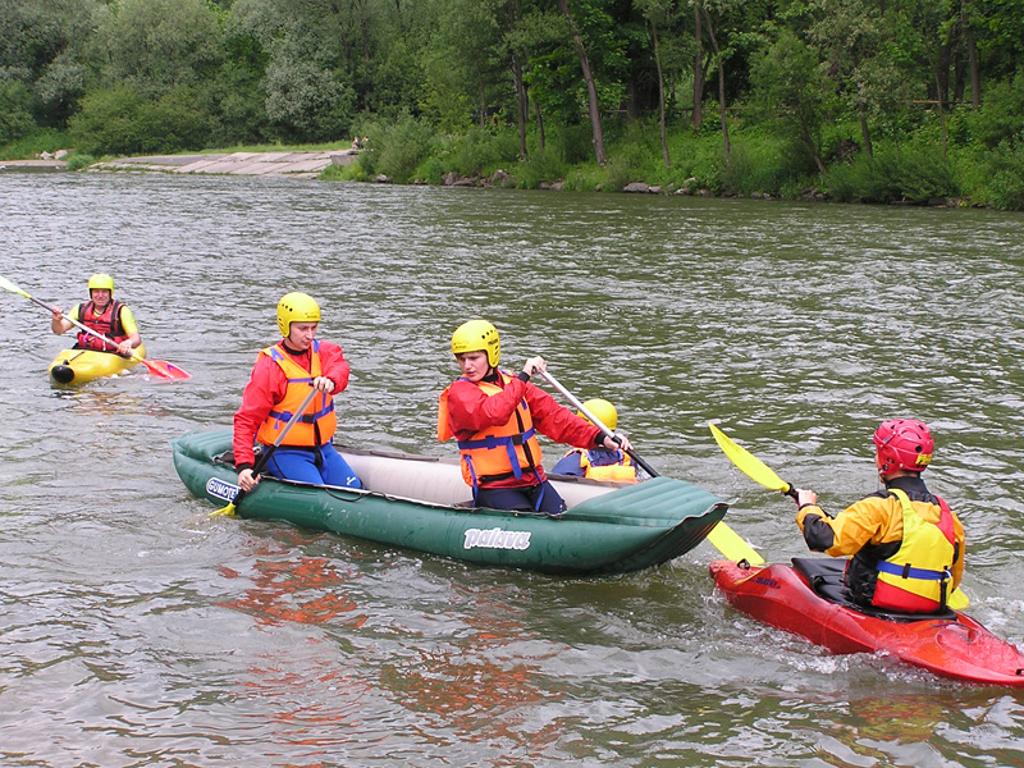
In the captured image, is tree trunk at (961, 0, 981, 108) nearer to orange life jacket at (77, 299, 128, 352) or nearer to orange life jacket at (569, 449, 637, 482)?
orange life jacket at (77, 299, 128, 352)

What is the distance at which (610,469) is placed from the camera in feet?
25.6

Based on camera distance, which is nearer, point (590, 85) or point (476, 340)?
point (476, 340)

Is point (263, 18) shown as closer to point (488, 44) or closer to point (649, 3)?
point (488, 44)

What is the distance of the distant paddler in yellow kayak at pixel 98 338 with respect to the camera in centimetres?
1193

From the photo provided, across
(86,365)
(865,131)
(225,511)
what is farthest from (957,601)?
(865,131)

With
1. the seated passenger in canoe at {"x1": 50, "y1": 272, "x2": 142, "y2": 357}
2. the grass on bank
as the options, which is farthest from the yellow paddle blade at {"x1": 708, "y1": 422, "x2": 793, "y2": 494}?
the grass on bank

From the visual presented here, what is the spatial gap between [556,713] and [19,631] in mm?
2856

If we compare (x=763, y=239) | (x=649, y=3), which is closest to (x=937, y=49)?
(x=649, y=3)

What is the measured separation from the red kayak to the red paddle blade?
730 centimetres

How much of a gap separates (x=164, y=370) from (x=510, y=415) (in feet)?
20.4

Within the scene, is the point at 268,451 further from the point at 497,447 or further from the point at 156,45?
the point at 156,45

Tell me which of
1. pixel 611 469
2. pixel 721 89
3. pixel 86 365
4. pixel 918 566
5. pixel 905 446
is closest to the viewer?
pixel 905 446

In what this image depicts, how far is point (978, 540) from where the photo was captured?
7484 mm

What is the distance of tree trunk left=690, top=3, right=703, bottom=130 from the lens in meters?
35.4
